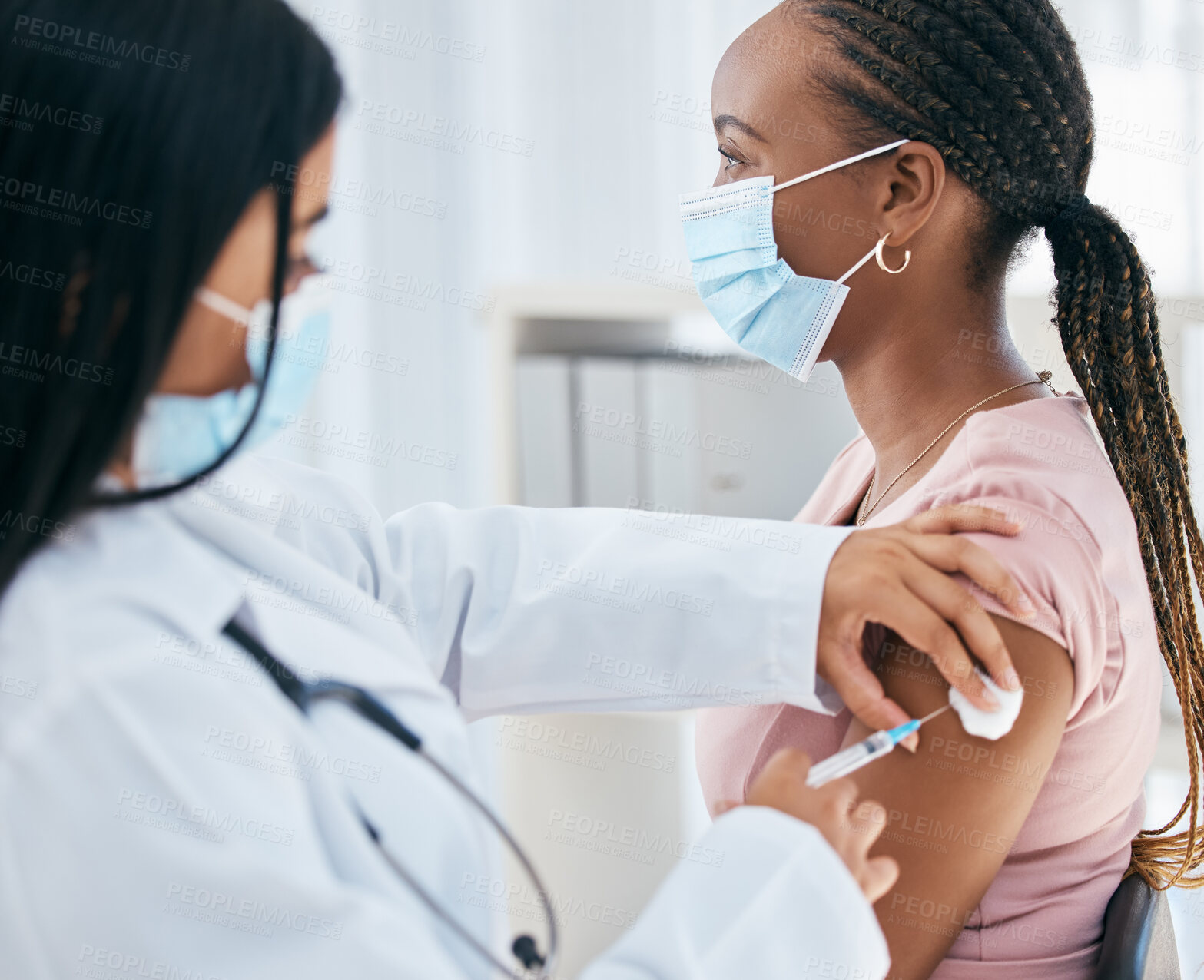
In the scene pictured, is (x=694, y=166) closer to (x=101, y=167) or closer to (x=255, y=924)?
(x=101, y=167)

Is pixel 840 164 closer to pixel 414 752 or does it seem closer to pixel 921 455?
pixel 921 455

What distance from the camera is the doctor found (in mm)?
580

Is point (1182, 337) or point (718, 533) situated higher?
point (1182, 337)

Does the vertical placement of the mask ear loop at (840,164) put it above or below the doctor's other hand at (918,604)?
above

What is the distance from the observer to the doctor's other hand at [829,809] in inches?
29.3

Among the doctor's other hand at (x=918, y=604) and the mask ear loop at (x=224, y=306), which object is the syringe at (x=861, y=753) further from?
the mask ear loop at (x=224, y=306)

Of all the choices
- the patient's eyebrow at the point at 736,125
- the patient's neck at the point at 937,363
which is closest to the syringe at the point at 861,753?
the patient's neck at the point at 937,363

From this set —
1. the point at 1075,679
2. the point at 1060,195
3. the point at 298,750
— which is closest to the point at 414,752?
the point at 298,750

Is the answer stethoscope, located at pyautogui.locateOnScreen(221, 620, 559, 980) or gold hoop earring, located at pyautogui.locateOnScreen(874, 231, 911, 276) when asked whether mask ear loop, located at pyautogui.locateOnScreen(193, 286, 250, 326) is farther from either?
gold hoop earring, located at pyautogui.locateOnScreen(874, 231, 911, 276)

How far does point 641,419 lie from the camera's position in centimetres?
195

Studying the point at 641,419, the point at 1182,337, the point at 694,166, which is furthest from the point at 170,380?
the point at 694,166

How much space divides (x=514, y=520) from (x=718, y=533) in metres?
0.22

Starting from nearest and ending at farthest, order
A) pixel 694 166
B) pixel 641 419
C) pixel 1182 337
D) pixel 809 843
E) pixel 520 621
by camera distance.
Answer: pixel 809 843, pixel 520 621, pixel 1182 337, pixel 641 419, pixel 694 166

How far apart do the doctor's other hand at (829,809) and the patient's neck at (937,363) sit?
448 millimetres
